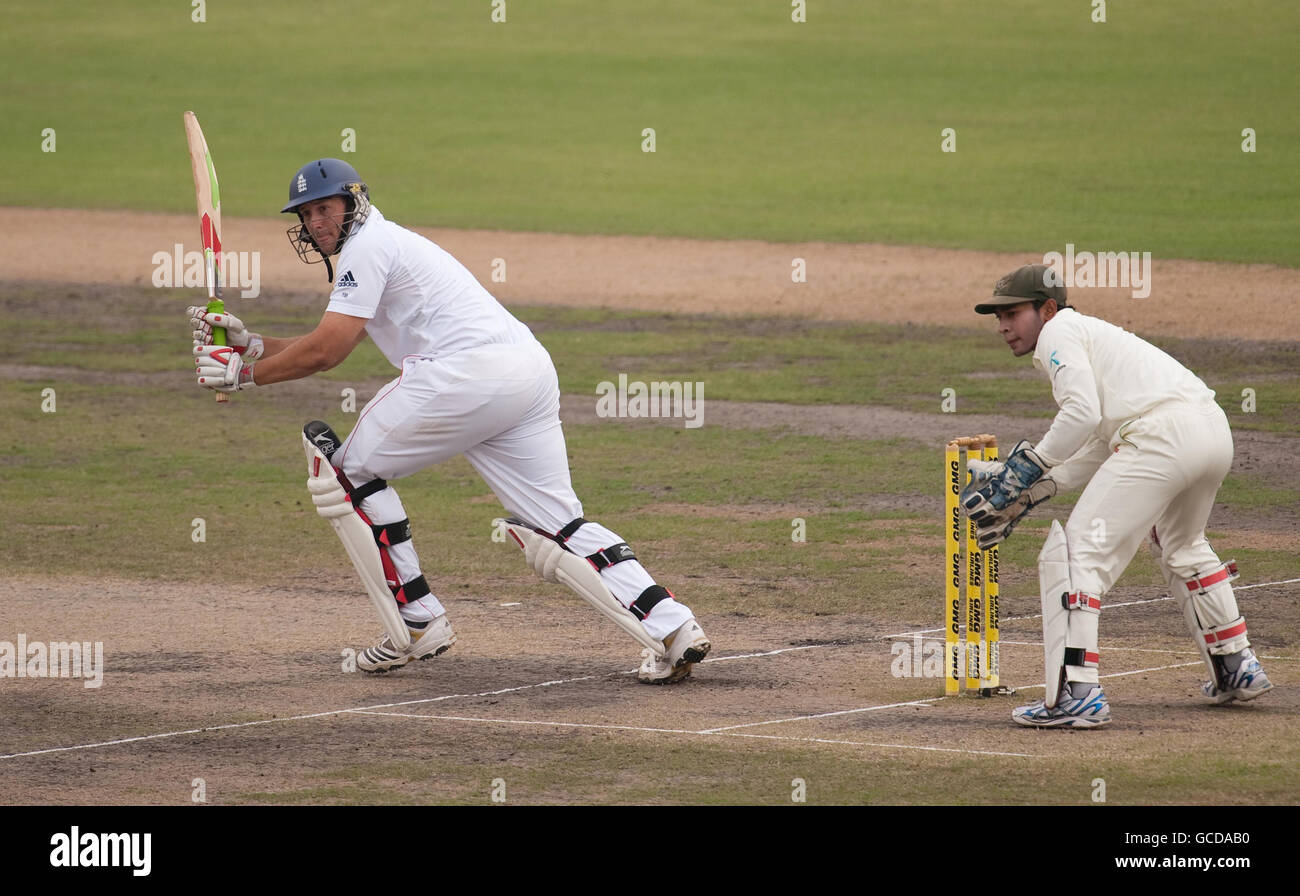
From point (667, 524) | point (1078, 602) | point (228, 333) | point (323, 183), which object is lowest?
point (667, 524)

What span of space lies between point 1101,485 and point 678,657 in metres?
1.96

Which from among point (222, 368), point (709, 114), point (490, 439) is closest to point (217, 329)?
point (222, 368)

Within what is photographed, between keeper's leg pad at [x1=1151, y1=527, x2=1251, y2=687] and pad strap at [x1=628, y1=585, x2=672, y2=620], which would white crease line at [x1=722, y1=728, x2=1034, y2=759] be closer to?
pad strap at [x1=628, y1=585, x2=672, y2=620]

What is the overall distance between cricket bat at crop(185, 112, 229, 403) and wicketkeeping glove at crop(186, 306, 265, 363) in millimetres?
27

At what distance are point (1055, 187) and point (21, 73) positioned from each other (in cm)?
2428

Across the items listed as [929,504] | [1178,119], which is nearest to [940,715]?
[929,504]

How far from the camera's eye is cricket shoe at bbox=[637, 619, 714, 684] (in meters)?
7.85

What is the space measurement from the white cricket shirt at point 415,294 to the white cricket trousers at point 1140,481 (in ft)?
8.35

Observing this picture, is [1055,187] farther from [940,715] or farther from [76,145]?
[940,715]

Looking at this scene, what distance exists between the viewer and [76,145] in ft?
121

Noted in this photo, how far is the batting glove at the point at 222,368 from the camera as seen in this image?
813 cm

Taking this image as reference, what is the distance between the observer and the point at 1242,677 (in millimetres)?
7277

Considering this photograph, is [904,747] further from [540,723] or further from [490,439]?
[490,439]

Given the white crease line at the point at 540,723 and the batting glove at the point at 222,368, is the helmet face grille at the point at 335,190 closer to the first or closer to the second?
the batting glove at the point at 222,368
